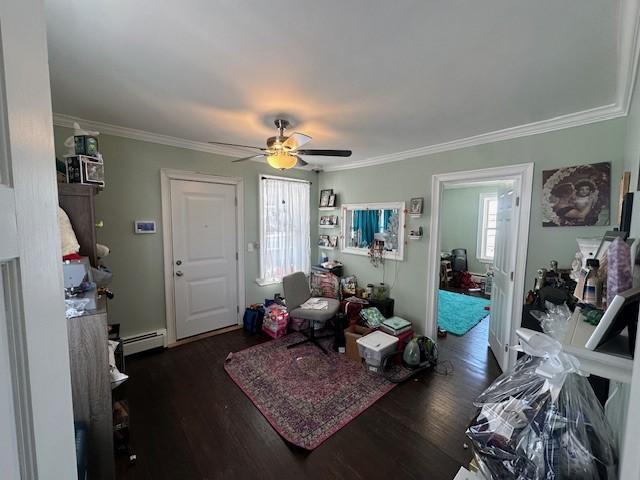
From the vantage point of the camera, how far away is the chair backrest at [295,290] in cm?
313

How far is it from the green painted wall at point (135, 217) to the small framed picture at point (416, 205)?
2.53 m

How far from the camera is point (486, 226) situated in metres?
5.85

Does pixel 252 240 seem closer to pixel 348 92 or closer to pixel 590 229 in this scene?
pixel 348 92

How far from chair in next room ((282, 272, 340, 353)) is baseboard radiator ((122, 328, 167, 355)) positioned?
4.76 ft

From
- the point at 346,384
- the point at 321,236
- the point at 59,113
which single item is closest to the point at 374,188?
the point at 321,236

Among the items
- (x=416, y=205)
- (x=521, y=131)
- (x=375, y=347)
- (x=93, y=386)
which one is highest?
(x=521, y=131)

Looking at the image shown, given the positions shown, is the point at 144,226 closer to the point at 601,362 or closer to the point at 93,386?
the point at 93,386

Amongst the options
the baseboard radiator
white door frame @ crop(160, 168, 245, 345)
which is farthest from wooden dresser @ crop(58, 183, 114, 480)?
white door frame @ crop(160, 168, 245, 345)

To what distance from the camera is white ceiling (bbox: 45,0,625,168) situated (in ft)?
3.75

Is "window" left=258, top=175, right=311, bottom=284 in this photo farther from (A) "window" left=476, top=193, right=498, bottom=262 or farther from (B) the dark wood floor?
(A) "window" left=476, top=193, right=498, bottom=262

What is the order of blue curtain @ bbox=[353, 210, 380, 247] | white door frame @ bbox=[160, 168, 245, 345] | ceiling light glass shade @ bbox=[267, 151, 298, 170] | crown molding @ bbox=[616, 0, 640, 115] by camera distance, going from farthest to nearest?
blue curtain @ bbox=[353, 210, 380, 247]
white door frame @ bbox=[160, 168, 245, 345]
ceiling light glass shade @ bbox=[267, 151, 298, 170]
crown molding @ bbox=[616, 0, 640, 115]

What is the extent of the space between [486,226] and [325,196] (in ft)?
12.9

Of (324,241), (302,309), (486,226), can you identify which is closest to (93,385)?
(302,309)

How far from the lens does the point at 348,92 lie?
1821mm
